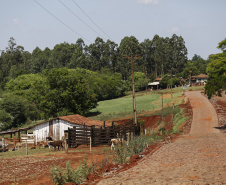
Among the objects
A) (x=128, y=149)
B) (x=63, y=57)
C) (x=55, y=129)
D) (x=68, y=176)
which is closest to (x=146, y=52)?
(x=63, y=57)

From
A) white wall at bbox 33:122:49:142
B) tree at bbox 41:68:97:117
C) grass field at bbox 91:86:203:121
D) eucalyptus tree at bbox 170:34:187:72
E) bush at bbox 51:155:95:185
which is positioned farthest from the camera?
eucalyptus tree at bbox 170:34:187:72

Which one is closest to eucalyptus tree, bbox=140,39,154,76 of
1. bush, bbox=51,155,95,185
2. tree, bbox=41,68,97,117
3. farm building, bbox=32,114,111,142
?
tree, bbox=41,68,97,117

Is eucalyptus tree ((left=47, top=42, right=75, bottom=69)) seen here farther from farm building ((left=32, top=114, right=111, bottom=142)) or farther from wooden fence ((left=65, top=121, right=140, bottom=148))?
wooden fence ((left=65, top=121, right=140, bottom=148))

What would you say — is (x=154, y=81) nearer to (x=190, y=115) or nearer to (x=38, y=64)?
(x=38, y=64)

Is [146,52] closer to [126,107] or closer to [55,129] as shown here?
[126,107]

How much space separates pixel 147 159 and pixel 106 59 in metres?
129

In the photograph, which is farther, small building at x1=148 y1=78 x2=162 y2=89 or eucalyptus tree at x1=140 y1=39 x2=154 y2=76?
eucalyptus tree at x1=140 y1=39 x2=154 y2=76

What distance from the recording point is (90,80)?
341 feet

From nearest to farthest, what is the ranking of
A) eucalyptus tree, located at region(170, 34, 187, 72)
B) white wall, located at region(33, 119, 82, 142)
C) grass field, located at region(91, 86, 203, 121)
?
1. white wall, located at region(33, 119, 82, 142)
2. grass field, located at region(91, 86, 203, 121)
3. eucalyptus tree, located at region(170, 34, 187, 72)

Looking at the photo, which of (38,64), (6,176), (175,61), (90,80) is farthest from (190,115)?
(38,64)

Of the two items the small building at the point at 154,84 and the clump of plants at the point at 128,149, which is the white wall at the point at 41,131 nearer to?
the clump of plants at the point at 128,149

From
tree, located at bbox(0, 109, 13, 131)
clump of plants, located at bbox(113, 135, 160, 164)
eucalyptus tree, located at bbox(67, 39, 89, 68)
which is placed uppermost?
eucalyptus tree, located at bbox(67, 39, 89, 68)

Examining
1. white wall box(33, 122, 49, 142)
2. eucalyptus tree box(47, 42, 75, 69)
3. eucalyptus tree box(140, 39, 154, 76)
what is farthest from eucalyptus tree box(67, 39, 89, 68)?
white wall box(33, 122, 49, 142)

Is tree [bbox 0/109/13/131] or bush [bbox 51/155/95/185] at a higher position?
tree [bbox 0/109/13/131]
